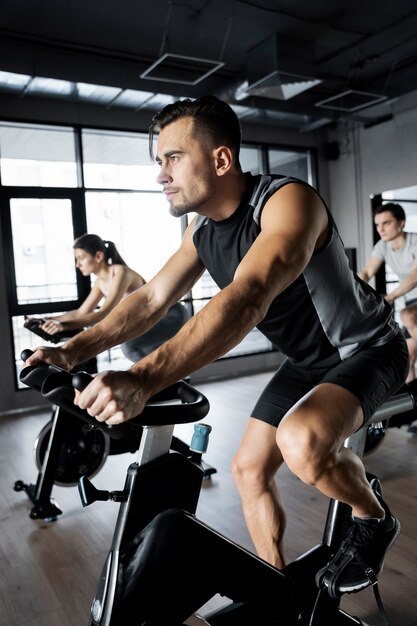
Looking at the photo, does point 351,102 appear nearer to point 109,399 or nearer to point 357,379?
point 357,379

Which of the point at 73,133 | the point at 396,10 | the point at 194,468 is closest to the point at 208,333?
the point at 194,468

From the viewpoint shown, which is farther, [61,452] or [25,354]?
[61,452]

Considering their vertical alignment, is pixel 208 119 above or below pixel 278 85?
below

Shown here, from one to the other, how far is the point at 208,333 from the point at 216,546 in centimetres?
49

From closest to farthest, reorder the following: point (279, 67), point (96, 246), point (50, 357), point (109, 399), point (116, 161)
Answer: point (109, 399), point (50, 357), point (96, 246), point (279, 67), point (116, 161)

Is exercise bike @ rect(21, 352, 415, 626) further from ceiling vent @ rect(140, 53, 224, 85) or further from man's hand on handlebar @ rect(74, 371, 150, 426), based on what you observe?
ceiling vent @ rect(140, 53, 224, 85)

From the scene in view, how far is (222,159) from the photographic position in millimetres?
1438

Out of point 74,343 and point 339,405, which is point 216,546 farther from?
point 74,343

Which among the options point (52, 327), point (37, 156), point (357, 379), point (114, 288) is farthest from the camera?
point (37, 156)

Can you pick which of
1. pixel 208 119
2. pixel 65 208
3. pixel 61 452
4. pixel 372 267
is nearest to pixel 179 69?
pixel 65 208

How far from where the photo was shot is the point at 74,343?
1.41 m

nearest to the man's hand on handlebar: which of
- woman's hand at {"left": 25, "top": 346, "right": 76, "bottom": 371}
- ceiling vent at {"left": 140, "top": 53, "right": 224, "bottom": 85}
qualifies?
woman's hand at {"left": 25, "top": 346, "right": 76, "bottom": 371}

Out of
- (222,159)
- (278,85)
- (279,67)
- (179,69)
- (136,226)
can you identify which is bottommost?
(222,159)

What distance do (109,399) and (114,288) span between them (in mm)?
2471
